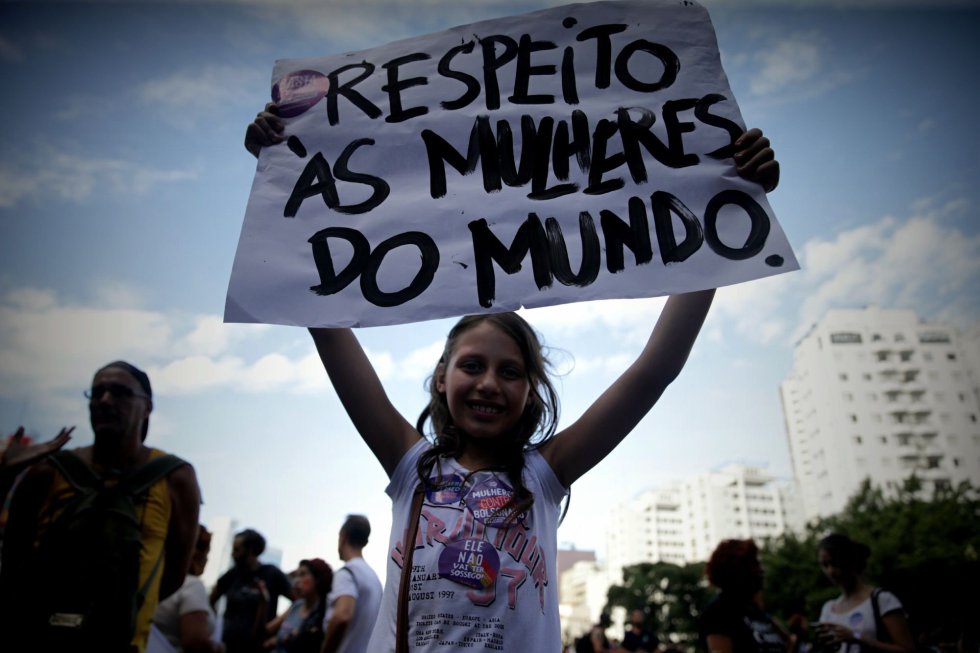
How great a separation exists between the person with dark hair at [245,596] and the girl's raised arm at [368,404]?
194 inches

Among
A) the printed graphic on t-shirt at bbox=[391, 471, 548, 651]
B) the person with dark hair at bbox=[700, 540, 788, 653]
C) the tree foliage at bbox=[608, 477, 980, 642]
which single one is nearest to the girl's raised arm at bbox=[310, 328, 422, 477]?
the printed graphic on t-shirt at bbox=[391, 471, 548, 651]

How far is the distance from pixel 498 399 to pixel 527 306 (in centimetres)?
31

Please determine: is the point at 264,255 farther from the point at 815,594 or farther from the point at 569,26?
Answer: the point at 815,594

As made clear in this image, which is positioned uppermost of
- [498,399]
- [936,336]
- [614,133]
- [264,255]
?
[936,336]

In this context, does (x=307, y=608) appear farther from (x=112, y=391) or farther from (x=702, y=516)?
(x=702, y=516)

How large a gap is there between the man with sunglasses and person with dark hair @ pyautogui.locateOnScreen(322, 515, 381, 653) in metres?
1.86

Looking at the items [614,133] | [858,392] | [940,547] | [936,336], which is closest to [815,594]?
[940,547]

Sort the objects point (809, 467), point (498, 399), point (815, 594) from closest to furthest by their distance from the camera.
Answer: point (498, 399), point (815, 594), point (809, 467)

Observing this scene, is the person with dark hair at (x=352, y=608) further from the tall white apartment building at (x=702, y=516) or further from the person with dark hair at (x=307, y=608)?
the tall white apartment building at (x=702, y=516)

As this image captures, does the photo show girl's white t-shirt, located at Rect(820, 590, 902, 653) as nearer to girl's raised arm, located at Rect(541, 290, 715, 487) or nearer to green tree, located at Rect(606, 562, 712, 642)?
girl's raised arm, located at Rect(541, 290, 715, 487)

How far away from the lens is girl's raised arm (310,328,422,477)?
1.99 meters

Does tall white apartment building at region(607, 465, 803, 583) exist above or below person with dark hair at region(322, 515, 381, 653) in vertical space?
above

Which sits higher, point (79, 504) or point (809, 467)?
point (809, 467)

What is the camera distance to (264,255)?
7.27ft
